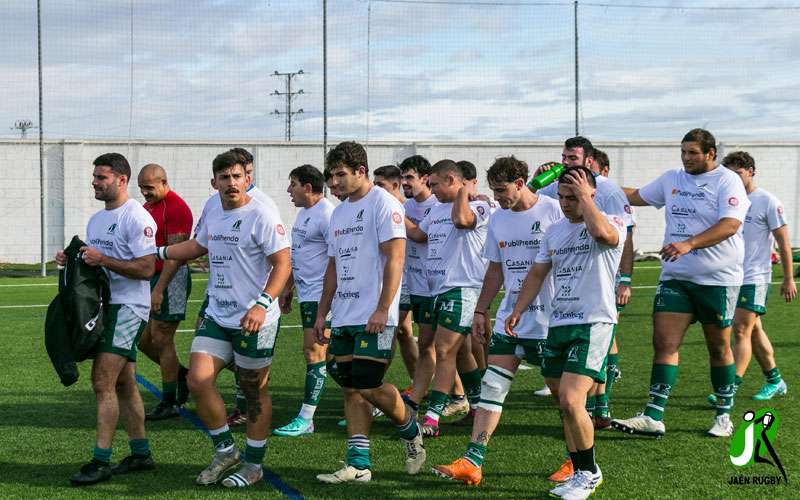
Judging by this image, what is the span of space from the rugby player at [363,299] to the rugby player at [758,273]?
3.55m

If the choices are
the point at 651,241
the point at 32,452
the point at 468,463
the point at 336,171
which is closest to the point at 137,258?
the point at 336,171

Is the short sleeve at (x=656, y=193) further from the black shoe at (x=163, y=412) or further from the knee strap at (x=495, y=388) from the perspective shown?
the black shoe at (x=163, y=412)

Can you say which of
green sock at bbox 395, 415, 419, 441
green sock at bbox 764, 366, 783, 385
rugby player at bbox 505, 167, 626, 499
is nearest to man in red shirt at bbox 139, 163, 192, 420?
green sock at bbox 395, 415, 419, 441

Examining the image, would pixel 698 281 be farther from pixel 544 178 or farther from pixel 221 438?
pixel 221 438

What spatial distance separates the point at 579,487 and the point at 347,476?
138 centimetres

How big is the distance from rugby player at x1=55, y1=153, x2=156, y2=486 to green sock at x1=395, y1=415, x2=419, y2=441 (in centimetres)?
165

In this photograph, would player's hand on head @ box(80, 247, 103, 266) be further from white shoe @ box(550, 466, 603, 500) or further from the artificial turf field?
white shoe @ box(550, 466, 603, 500)

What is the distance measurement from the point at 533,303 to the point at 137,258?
255cm

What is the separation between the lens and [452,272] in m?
6.82

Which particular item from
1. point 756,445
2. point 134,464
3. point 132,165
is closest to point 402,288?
point 134,464

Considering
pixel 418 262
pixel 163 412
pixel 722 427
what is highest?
pixel 418 262

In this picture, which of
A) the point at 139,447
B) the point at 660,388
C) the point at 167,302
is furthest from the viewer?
the point at 167,302

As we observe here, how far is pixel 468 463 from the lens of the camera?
17.4 ft

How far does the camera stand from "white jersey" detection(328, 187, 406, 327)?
5340 mm
